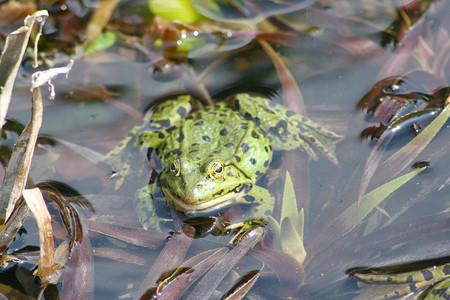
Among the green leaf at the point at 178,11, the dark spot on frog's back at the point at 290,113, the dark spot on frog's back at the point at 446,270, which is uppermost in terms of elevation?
the green leaf at the point at 178,11

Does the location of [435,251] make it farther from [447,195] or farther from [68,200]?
[68,200]

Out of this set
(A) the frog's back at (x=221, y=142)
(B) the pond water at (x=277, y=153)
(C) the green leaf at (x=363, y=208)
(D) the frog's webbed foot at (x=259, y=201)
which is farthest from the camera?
(A) the frog's back at (x=221, y=142)

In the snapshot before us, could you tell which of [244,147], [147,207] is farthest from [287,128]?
[147,207]

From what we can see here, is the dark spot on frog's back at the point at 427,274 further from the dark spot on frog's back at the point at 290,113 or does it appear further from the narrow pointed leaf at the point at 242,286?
the dark spot on frog's back at the point at 290,113

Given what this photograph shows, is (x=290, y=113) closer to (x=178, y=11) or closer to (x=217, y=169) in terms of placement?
(x=217, y=169)

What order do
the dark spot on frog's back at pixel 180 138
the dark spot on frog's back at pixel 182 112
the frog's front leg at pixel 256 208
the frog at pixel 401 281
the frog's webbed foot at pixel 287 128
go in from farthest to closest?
the dark spot on frog's back at pixel 182 112 < the frog's webbed foot at pixel 287 128 < the dark spot on frog's back at pixel 180 138 < the frog's front leg at pixel 256 208 < the frog at pixel 401 281

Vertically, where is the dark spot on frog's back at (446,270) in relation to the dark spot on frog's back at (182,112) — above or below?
below

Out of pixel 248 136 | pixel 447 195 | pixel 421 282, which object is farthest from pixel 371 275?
pixel 248 136

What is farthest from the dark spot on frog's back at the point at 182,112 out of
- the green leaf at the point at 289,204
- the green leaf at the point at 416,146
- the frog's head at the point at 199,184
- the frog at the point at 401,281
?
the frog at the point at 401,281
